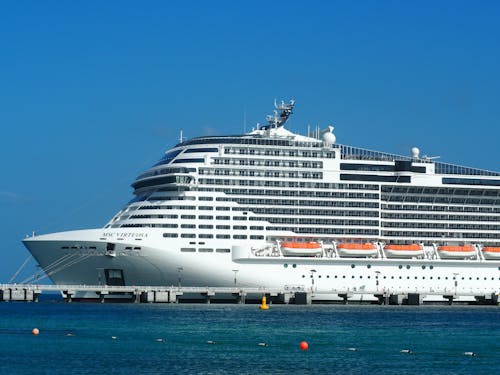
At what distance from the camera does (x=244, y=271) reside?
88.5 meters

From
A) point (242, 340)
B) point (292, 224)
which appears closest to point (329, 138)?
point (292, 224)

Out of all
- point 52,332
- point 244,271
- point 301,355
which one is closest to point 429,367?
point 301,355

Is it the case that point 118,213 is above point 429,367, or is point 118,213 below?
above

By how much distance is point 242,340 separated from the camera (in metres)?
59.9

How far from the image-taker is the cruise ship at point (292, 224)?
87250 millimetres

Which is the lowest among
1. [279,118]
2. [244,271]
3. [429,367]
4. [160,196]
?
[429,367]

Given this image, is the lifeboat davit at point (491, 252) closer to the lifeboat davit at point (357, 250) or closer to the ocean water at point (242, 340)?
the lifeboat davit at point (357, 250)

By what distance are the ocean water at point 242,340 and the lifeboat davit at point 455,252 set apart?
28.6 feet

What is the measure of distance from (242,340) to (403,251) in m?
35.7

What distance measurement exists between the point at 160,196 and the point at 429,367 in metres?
41.9

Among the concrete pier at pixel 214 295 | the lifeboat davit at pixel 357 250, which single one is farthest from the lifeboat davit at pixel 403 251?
the concrete pier at pixel 214 295

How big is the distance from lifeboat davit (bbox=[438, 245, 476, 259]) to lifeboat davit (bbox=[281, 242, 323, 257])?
1116cm

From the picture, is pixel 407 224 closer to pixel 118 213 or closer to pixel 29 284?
pixel 118 213

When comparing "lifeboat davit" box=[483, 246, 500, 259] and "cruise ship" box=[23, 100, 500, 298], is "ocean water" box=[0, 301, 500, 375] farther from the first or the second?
"lifeboat davit" box=[483, 246, 500, 259]
